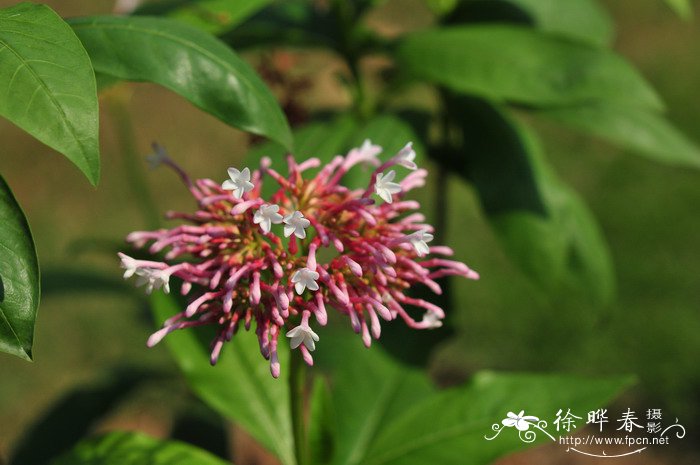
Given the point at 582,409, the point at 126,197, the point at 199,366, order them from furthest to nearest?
the point at 126,197, the point at 199,366, the point at 582,409

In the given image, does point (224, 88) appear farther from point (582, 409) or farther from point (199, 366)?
point (582, 409)

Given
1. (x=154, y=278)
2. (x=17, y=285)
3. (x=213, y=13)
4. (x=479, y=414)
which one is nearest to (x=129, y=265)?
(x=154, y=278)

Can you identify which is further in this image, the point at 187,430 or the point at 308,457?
the point at 187,430

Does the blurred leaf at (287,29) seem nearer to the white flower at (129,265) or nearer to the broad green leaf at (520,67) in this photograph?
the broad green leaf at (520,67)

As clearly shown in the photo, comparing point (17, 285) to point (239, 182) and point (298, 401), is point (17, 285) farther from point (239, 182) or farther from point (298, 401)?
point (298, 401)

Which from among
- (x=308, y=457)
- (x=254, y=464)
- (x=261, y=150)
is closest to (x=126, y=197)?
(x=254, y=464)

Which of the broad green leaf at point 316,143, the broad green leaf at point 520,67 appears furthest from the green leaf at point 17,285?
the broad green leaf at point 520,67

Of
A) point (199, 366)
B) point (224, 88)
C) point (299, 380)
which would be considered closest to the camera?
point (224, 88)
